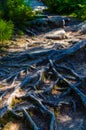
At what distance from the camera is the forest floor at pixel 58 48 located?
20.3 ft

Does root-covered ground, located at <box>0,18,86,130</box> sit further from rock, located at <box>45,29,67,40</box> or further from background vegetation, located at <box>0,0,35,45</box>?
background vegetation, located at <box>0,0,35,45</box>

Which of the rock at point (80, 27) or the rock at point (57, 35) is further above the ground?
the rock at point (57, 35)

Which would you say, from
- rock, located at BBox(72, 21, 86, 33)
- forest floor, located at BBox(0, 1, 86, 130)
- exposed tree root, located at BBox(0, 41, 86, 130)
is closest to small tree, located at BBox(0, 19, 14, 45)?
forest floor, located at BBox(0, 1, 86, 130)

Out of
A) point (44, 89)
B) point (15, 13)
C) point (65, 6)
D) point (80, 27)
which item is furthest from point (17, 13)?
point (44, 89)

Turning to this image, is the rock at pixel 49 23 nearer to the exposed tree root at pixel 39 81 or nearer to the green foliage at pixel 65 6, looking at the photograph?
the green foliage at pixel 65 6

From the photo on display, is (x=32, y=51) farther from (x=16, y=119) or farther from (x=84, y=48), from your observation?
(x=16, y=119)

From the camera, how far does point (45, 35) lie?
11.8m

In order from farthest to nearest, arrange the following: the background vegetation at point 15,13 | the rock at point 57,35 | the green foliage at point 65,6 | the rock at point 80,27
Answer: the green foliage at point 65,6 → the background vegetation at point 15,13 → the rock at point 80,27 → the rock at point 57,35

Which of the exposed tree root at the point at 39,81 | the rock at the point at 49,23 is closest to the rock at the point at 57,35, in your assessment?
the rock at the point at 49,23

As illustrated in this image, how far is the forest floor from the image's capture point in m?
6.20

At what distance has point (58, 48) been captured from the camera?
9.41m

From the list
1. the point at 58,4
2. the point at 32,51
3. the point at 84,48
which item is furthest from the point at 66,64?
the point at 58,4

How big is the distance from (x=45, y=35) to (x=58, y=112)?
18.3 feet

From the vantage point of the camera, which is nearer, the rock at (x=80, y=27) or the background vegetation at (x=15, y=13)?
the rock at (x=80, y=27)
